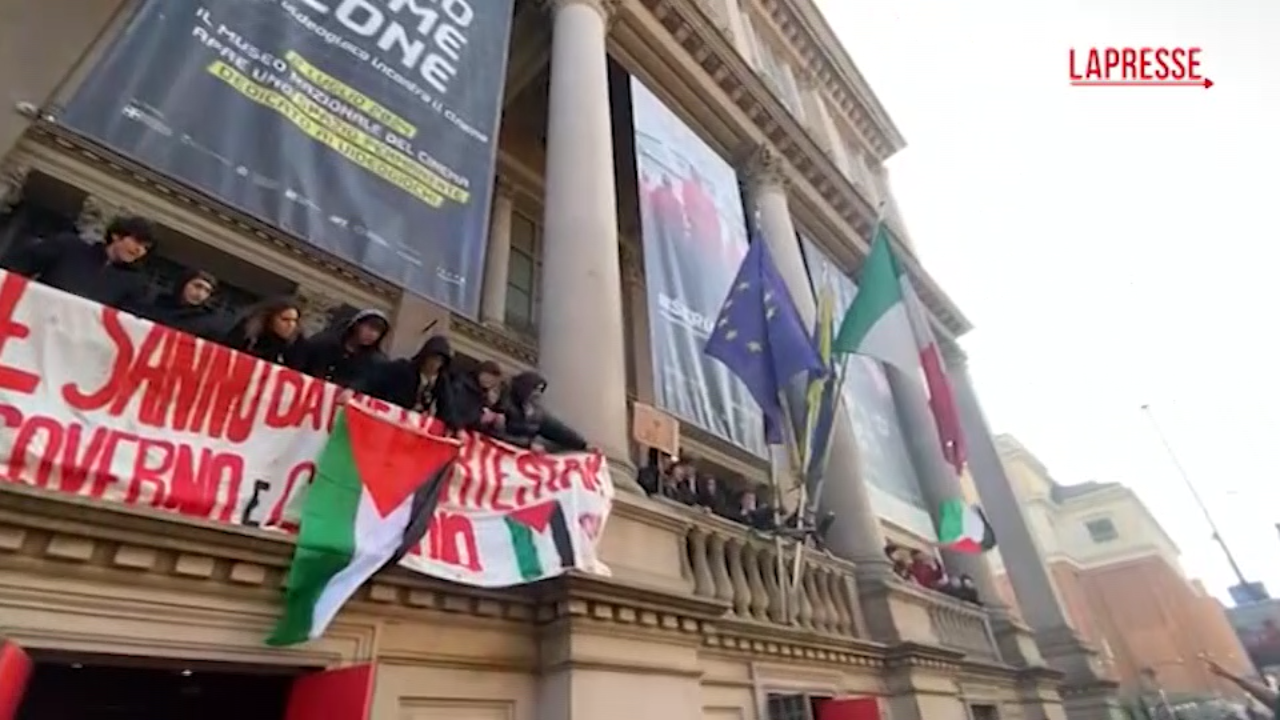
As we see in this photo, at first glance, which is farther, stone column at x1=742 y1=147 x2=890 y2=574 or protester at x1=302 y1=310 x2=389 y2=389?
stone column at x1=742 y1=147 x2=890 y2=574

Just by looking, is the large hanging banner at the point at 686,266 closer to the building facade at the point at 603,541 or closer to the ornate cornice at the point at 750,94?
the building facade at the point at 603,541

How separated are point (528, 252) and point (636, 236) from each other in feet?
8.44

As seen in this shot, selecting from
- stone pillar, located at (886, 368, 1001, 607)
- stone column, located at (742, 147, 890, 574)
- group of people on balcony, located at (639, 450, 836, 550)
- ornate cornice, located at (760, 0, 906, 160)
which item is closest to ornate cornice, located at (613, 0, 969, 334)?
stone column, located at (742, 147, 890, 574)

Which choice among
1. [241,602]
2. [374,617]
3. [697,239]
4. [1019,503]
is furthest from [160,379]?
[1019,503]

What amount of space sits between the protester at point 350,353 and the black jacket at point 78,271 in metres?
0.96

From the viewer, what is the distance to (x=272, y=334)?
4238 millimetres

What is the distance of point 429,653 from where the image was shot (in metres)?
4.08

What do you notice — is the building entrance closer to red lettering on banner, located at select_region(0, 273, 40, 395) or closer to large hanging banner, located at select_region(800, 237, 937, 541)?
red lettering on banner, located at select_region(0, 273, 40, 395)

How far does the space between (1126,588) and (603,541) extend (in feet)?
148

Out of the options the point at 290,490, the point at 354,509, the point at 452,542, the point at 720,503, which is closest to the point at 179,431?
the point at 290,490

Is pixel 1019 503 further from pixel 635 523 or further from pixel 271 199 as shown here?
pixel 271 199

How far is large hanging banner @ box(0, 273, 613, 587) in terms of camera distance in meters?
2.99

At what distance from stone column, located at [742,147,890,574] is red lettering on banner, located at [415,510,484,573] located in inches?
238

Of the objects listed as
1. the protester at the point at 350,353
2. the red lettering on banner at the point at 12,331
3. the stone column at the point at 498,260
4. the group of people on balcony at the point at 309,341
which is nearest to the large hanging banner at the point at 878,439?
the stone column at the point at 498,260
